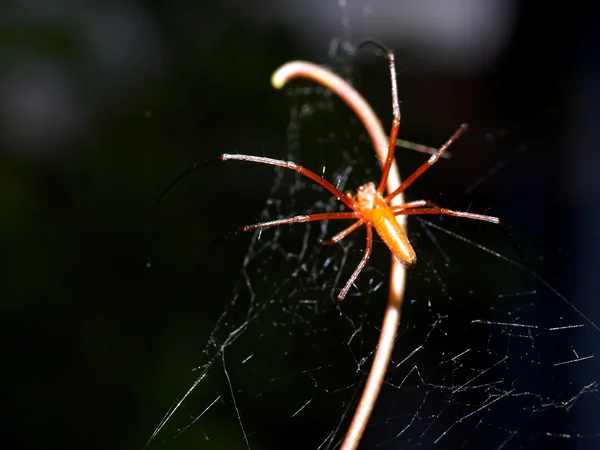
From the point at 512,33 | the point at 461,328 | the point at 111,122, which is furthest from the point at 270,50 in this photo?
the point at 461,328

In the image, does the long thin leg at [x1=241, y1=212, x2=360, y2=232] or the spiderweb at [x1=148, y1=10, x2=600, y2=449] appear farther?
the long thin leg at [x1=241, y1=212, x2=360, y2=232]

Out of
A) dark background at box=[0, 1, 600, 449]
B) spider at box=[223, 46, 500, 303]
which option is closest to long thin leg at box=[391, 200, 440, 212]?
spider at box=[223, 46, 500, 303]

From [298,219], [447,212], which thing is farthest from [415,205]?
[298,219]

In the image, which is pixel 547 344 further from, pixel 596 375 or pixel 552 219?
pixel 552 219

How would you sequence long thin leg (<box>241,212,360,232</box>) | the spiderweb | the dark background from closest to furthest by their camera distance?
the spiderweb → long thin leg (<box>241,212,360,232</box>) → the dark background

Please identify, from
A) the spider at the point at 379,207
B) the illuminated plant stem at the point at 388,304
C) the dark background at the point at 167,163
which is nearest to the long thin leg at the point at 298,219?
the spider at the point at 379,207

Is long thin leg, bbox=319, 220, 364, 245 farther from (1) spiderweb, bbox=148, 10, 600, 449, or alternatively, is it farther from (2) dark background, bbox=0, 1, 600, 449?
(2) dark background, bbox=0, 1, 600, 449

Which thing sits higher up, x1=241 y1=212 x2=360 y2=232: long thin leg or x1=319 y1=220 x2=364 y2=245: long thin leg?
x1=241 y1=212 x2=360 y2=232: long thin leg
